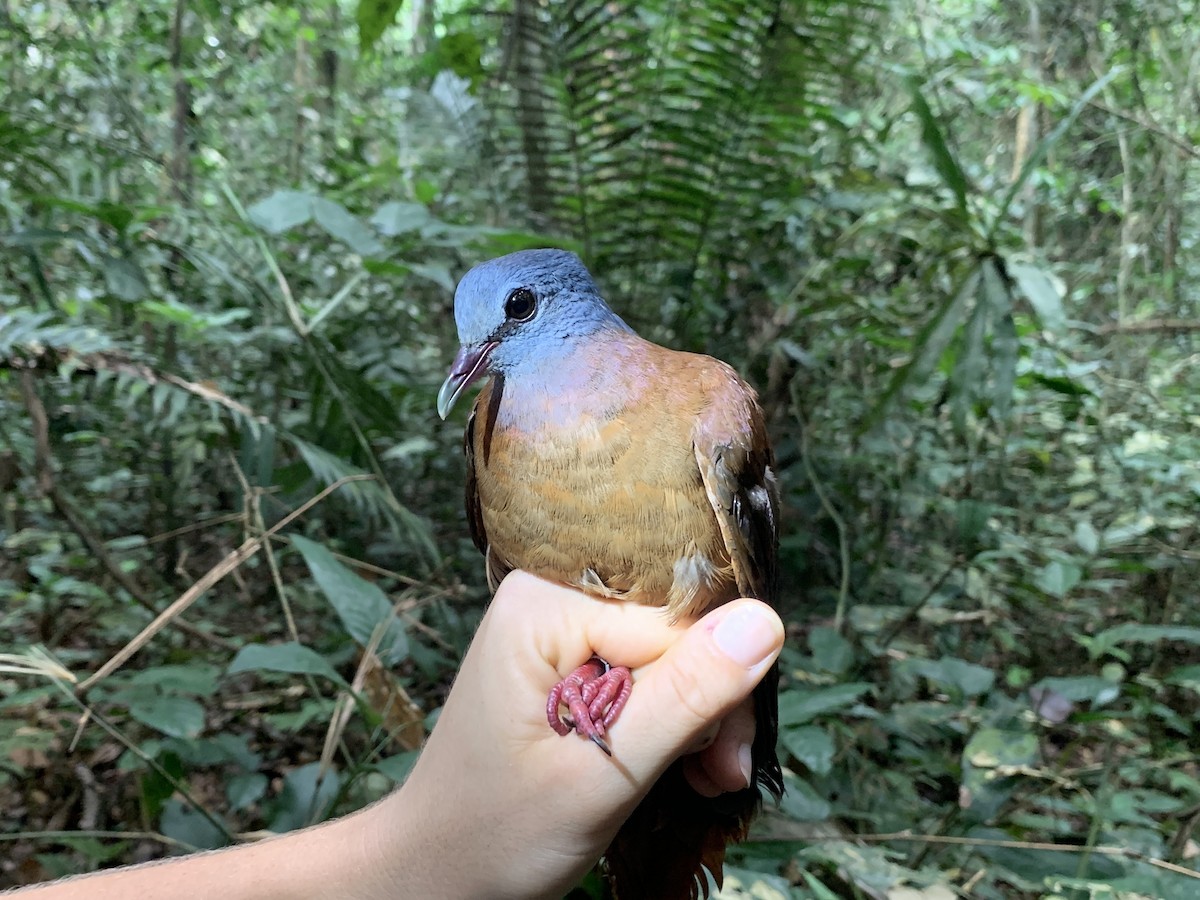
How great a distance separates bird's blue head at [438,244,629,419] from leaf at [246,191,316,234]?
3.61 ft

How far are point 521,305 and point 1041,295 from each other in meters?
1.73

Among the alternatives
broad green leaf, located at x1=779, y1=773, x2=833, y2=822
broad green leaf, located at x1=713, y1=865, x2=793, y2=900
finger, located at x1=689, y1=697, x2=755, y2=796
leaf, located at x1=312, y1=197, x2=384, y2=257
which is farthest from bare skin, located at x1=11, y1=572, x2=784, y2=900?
leaf, located at x1=312, y1=197, x2=384, y2=257

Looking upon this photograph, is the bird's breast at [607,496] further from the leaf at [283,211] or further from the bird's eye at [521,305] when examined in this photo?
the leaf at [283,211]

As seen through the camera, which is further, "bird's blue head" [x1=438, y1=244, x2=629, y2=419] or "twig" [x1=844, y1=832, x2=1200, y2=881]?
"twig" [x1=844, y1=832, x2=1200, y2=881]

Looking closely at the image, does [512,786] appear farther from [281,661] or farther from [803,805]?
[803,805]

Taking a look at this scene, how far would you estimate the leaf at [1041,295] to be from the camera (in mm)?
2236

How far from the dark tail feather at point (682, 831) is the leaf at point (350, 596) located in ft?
2.70

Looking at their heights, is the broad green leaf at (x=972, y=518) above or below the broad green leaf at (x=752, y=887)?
above

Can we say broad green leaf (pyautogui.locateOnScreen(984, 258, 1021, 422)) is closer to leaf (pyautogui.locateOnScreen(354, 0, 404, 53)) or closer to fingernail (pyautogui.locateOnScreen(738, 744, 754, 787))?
fingernail (pyautogui.locateOnScreen(738, 744, 754, 787))

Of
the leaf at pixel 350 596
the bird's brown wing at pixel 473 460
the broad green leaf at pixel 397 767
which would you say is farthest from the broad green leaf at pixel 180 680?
the bird's brown wing at pixel 473 460

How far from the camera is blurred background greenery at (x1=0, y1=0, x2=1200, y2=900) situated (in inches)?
85.8

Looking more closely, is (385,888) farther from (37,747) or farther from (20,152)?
(20,152)

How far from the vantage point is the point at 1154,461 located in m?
3.50

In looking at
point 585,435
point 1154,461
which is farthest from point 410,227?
point 1154,461
